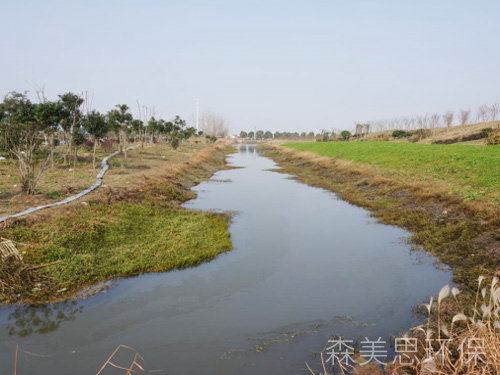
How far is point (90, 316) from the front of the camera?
7402 millimetres

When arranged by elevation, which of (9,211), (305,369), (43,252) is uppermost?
(9,211)

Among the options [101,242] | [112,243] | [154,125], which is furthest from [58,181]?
[154,125]

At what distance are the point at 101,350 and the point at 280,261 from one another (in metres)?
6.20

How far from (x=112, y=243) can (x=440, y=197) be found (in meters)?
15.2

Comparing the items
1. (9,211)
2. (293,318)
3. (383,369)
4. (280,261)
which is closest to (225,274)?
(280,261)

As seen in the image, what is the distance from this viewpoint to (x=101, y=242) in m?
10.8

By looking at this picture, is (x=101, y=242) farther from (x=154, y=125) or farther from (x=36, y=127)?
(x=154, y=125)

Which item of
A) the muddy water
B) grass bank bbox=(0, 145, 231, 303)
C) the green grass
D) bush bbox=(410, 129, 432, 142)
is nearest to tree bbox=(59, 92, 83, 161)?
grass bank bbox=(0, 145, 231, 303)

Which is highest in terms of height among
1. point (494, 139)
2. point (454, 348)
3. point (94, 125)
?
point (94, 125)

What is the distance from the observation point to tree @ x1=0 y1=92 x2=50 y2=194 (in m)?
14.5

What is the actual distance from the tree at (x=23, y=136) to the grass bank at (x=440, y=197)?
55.5 ft

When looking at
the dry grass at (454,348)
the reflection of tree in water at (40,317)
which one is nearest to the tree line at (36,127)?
the reflection of tree in water at (40,317)

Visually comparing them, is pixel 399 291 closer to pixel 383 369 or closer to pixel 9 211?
pixel 383 369

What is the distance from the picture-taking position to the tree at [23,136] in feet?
47.6
